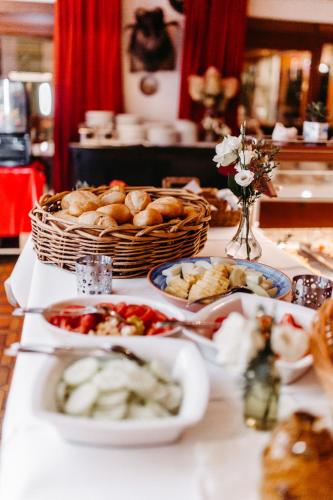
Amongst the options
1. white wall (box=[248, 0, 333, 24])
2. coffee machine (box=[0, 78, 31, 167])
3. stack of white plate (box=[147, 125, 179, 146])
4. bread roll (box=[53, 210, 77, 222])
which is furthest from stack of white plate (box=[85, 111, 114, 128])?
bread roll (box=[53, 210, 77, 222])

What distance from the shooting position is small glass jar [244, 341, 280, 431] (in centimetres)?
82

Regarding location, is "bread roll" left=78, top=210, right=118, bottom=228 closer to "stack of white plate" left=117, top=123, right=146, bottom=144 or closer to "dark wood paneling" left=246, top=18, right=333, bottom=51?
"stack of white plate" left=117, top=123, right=146, bottom=144

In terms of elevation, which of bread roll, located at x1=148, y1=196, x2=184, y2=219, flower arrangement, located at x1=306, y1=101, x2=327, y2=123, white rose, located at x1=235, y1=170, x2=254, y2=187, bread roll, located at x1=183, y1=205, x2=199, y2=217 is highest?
flower arrangement, located at x1=306, y1=101, x2=327, y2=123

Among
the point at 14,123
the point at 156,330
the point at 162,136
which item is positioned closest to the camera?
the point at 156,330

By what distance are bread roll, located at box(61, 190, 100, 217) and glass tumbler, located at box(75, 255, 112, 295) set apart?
12.0 inches

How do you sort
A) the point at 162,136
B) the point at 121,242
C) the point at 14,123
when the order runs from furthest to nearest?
the point at 162,136 → the point at 14,123 → the point at 121,242

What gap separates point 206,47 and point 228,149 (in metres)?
4.02

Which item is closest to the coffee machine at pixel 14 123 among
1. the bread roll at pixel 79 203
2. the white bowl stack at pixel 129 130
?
the white bowl stack at pixel 129 130

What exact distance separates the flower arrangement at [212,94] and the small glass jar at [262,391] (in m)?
4.63

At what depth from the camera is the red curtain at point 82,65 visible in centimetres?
515

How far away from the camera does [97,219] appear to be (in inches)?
68.5

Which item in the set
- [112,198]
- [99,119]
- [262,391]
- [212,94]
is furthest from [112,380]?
[212,94]

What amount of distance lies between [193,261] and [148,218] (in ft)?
0.66

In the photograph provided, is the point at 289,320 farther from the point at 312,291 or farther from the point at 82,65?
the point at 82,65
